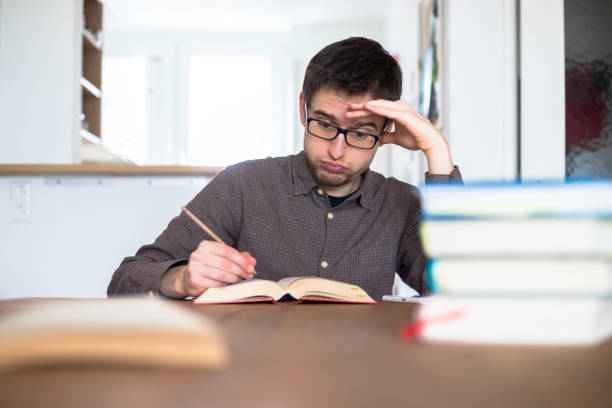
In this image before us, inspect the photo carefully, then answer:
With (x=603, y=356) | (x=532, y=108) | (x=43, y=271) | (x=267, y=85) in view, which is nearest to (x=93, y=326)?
(x=603, y=356)

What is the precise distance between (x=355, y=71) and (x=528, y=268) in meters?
0.95

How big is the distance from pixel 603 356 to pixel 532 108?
1623 millimetres

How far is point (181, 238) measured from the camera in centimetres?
132

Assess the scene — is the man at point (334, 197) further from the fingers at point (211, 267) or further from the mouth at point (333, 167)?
the fingers at point (211, 267)

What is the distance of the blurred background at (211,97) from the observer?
1867mm

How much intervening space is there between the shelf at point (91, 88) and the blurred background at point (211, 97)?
0.06 feet

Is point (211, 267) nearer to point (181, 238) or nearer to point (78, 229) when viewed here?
point (181, 238)

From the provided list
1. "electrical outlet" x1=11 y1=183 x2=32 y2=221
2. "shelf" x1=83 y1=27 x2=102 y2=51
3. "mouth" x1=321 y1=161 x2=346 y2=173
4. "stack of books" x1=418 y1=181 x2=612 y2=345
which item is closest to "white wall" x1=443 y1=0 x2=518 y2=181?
"mouth" x1=321 y1=161 x2=346 y2=173

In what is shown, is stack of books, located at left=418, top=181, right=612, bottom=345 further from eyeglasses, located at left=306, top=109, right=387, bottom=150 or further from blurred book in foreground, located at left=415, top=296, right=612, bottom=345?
eyeglasses, located at left=306, top=109, right=387, bottom=150

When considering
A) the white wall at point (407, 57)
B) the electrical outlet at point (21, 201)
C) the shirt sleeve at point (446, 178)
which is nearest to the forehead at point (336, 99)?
the shirt sleeve at point (446, 178)

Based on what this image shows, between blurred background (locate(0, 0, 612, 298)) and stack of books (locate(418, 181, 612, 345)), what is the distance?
1.42 metres

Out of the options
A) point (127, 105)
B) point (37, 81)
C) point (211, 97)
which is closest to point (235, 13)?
point (211, 97)

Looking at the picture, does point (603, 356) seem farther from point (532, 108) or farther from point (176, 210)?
point (176, 210)

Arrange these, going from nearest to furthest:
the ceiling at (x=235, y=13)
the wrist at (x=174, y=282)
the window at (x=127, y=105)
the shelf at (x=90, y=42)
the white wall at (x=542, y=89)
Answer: the wrist at (x=174, y=282) < the white wall at (x=542, y=89) < the shelf at (x=90, y=42) < the ceiling at (x=235, y=13) < the window at (x=127, y=105)
